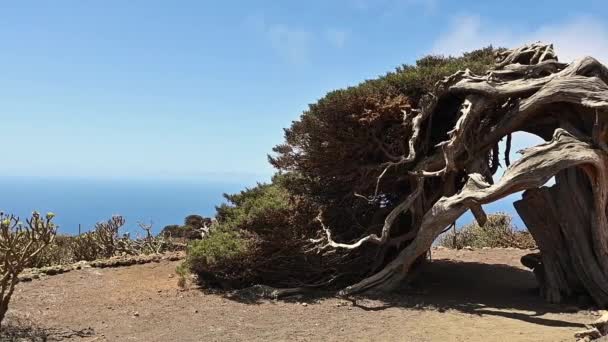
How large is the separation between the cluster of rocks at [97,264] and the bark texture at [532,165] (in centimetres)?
611

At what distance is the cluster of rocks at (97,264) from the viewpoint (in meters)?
12.4

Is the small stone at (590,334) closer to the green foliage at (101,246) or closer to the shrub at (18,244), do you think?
the shrub at (18,244)

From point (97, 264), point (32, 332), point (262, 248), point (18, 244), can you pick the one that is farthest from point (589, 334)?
point (97, 264)

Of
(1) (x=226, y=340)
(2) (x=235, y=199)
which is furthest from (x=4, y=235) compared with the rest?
(2) (x=235, y=199)

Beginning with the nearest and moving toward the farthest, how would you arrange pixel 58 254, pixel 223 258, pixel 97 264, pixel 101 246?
1. pixel 223 258
2. pixel 97 264
3. pixel 58 254
4. pixel 101 246

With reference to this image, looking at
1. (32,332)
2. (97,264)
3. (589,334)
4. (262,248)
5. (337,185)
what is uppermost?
(337,185)

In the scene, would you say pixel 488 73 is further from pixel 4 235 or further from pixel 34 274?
pixel 34 274

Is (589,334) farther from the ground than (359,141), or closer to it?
closer to it

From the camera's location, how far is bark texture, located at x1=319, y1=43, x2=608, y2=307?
9.57 metres

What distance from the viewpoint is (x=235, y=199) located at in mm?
13328

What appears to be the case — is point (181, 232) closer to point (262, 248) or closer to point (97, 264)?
point (97, 264)

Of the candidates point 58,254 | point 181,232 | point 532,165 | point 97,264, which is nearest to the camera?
point 532,165

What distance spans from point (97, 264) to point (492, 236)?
41.5ft

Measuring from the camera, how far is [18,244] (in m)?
7.74
